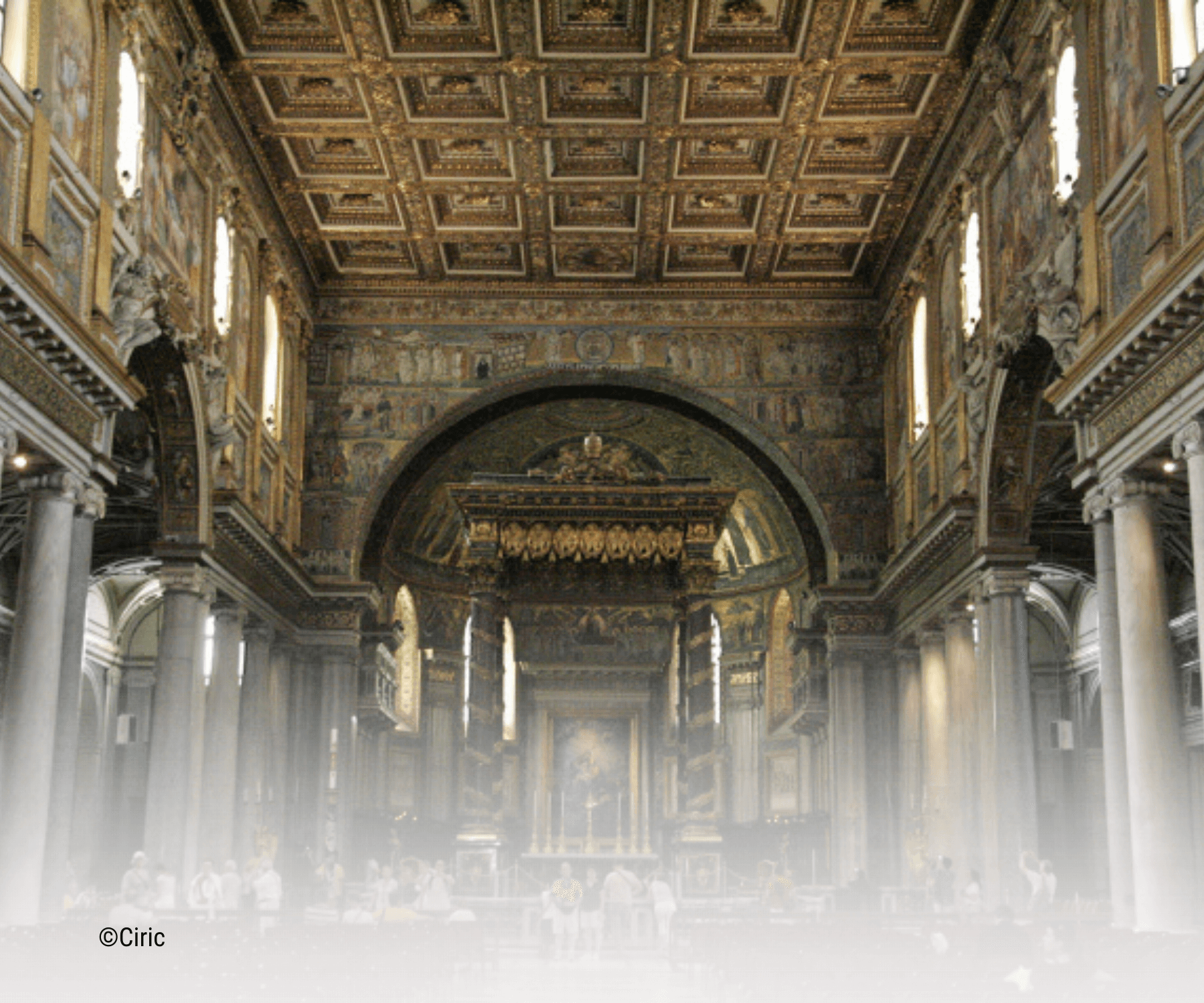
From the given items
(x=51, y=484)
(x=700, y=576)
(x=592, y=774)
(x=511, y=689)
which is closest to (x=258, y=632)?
(x=700, y=576)

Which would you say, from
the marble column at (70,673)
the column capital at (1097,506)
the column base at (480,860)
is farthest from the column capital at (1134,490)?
the column base at (480,860)

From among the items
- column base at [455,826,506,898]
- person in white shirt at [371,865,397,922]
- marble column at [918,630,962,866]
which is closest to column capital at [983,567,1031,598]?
marble column at [918,630,962,866]

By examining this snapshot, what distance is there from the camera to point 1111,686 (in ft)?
56.4

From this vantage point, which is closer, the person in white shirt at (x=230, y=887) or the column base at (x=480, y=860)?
the person in white shirt at (x=230, y=887)

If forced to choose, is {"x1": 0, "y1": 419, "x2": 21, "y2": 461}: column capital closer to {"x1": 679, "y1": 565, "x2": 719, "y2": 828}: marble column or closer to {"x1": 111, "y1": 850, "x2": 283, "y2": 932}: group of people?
{"x1": 111, "y1": 850, "x2": 283, "y2": 932}: group of people

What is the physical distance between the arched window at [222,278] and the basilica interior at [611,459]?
0.36 feet

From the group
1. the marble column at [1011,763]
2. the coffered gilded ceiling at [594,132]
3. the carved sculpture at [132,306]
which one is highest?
the coffered gilded ceiling at [594,132]

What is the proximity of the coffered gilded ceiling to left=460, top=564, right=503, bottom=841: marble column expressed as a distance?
6.82 m

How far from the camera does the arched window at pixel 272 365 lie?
2697 centimetres

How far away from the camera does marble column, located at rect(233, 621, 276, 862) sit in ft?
85.1

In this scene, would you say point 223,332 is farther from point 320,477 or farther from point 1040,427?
point 1040,427

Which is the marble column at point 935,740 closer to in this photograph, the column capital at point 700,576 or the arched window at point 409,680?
the column capital at point 700,576

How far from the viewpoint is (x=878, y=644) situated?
97.7ft

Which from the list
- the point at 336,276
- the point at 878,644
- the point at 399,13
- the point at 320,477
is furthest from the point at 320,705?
the point at 399,13
